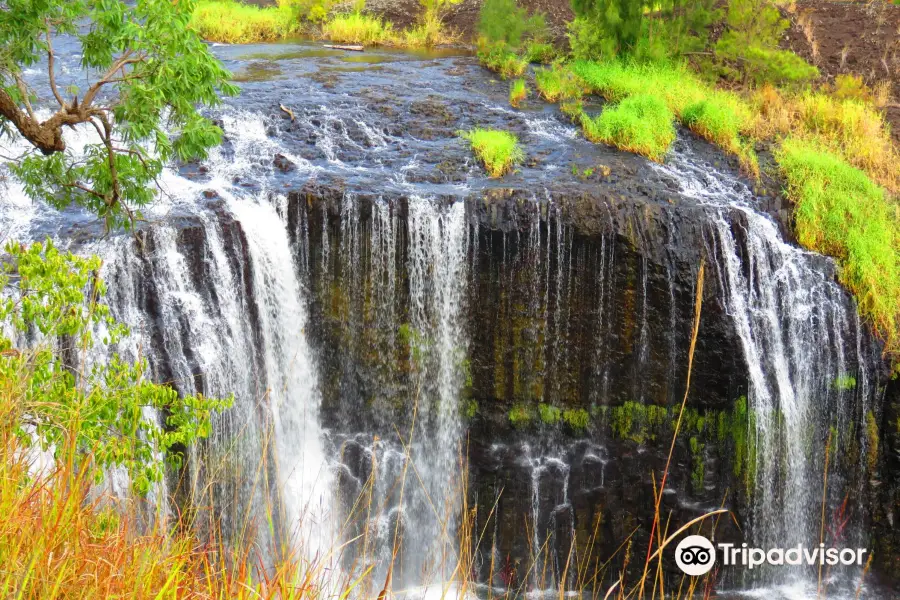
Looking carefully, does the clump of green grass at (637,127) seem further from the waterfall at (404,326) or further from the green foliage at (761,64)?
the waterfall at (404,326)

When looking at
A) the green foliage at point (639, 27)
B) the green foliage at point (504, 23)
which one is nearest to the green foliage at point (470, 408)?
the green foliage at point (639, 27)

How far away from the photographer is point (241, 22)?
1797 centimetres

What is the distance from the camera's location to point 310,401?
32.4 ft

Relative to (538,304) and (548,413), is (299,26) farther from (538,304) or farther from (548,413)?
(548,413)

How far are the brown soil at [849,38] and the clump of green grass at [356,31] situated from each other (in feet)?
28.7

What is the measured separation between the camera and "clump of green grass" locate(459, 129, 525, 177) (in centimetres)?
1095

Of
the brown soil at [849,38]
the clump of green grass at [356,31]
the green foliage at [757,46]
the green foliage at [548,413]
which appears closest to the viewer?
the green foliage at [548,413]

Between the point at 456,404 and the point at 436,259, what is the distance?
1.83 metres

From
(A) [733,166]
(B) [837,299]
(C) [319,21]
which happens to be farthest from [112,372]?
(C) [319,21]

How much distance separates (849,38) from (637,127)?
26.1ft

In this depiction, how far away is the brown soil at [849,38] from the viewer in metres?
16.2

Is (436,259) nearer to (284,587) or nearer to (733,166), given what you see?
(733,166)

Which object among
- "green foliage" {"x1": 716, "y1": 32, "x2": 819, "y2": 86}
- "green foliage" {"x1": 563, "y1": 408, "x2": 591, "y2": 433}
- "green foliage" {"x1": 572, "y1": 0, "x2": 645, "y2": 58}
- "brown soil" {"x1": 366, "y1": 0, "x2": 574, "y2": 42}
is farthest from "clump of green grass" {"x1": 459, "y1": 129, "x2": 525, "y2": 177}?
"brown soil" {"x1": 366, "y1": 0, "x2": 574, "y2": 42}

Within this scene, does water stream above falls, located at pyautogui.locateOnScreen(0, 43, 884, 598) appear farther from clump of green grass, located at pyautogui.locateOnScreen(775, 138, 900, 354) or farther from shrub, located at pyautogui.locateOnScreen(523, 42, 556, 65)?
shrub, located at pyautogui.locateOnScreen(523, 42, 556, 65)
